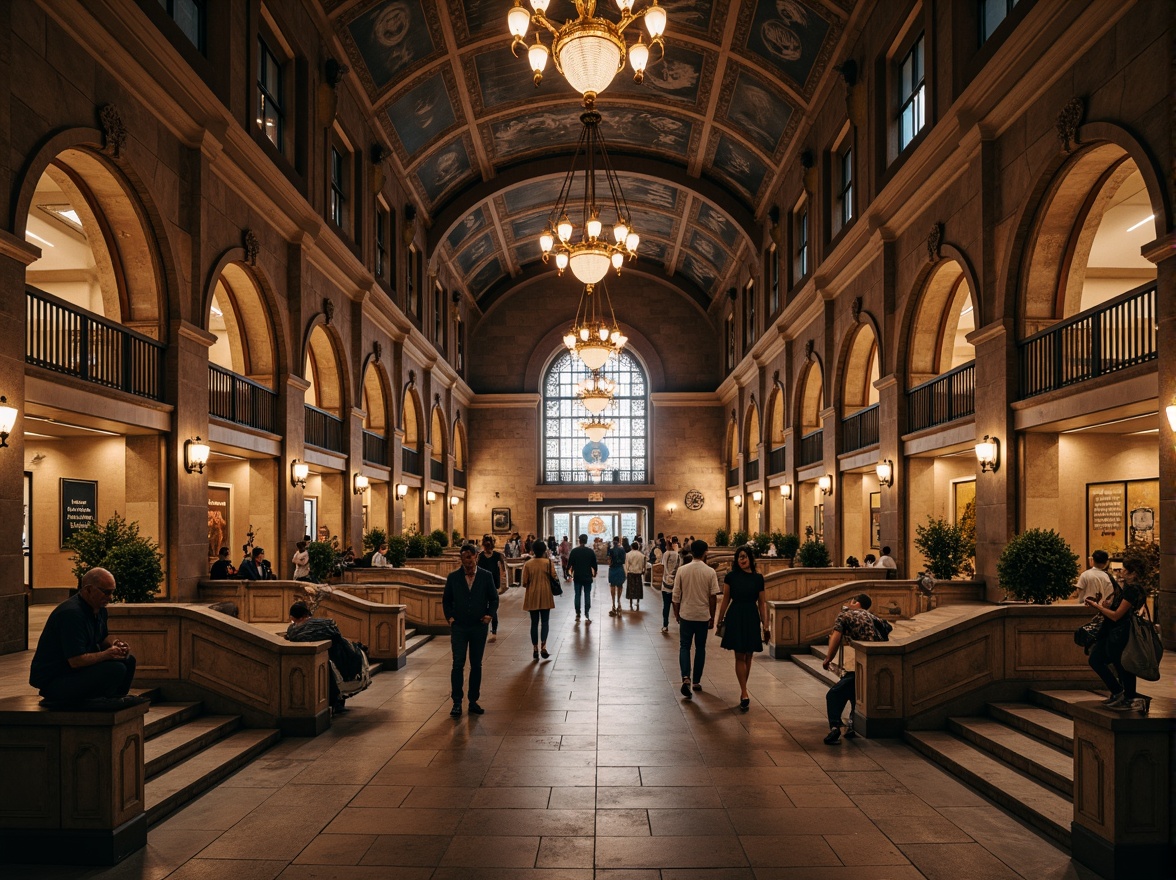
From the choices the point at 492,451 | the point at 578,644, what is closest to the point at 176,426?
the point at 578,644

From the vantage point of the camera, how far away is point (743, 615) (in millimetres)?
9242

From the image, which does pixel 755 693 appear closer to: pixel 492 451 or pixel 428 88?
pixel 428 88

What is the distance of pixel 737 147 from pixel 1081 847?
22.5 metres

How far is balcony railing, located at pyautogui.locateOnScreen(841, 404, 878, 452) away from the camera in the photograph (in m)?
18.5

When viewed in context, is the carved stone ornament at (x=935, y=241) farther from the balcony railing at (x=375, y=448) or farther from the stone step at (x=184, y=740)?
the balcony railing at (x=375, y=448)

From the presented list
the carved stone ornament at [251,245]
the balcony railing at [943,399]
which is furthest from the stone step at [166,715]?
the balcony railing at [943,399]

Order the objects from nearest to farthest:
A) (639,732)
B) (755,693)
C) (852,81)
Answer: (639,732), (755,693), (852,81)

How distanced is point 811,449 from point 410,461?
11929 mm

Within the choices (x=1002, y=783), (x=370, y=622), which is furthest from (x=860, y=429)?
(x=1002, y=783)

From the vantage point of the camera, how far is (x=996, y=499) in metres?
12.5

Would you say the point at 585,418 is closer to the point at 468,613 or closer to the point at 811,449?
the point at 811,449

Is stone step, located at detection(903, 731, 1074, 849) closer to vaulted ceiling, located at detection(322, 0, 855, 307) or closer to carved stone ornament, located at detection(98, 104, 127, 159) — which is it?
carved stone ornament, located at detection(98, 104, 127, 159)

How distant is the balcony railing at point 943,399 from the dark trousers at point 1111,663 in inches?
327

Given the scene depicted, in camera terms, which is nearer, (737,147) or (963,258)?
(963,258)
